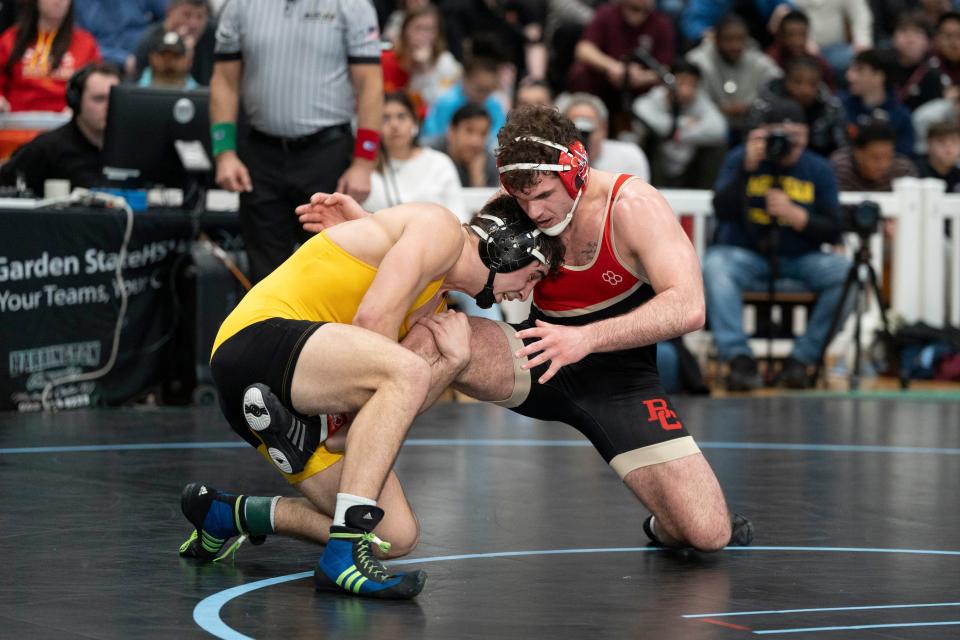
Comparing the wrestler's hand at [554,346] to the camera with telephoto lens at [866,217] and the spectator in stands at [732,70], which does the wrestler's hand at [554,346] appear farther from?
the spectator in stands at [732,70]

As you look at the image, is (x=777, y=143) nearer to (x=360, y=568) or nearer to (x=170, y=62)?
(x=170, y=62)

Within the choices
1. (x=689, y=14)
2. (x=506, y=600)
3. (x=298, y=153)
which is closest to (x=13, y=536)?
(x=506, y=600)

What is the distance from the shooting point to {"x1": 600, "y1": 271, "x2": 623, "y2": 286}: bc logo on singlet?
14.9ft

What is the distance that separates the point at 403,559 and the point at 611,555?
0.58m

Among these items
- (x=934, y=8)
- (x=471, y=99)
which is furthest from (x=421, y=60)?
(x=934, y=8)

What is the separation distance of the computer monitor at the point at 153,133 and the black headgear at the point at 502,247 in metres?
3.53

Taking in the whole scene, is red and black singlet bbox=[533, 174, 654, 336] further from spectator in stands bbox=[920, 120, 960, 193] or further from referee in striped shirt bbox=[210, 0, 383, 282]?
spectator in stands bbox=[920, 120, 960, 193]

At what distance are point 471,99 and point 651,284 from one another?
5.35 metres

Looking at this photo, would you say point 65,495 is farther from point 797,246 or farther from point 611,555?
Answer: point 797,246

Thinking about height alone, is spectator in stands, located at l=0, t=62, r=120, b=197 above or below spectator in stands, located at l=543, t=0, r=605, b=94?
below

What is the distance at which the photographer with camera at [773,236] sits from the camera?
8.32 metres

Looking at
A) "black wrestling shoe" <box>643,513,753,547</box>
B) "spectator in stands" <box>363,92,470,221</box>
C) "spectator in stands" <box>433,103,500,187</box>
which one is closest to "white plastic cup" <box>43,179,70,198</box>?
"spectator in stands" <box>363,92,470,221</box>

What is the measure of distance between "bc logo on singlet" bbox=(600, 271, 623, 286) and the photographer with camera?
3.85 metres

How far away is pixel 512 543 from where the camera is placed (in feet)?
14.6
